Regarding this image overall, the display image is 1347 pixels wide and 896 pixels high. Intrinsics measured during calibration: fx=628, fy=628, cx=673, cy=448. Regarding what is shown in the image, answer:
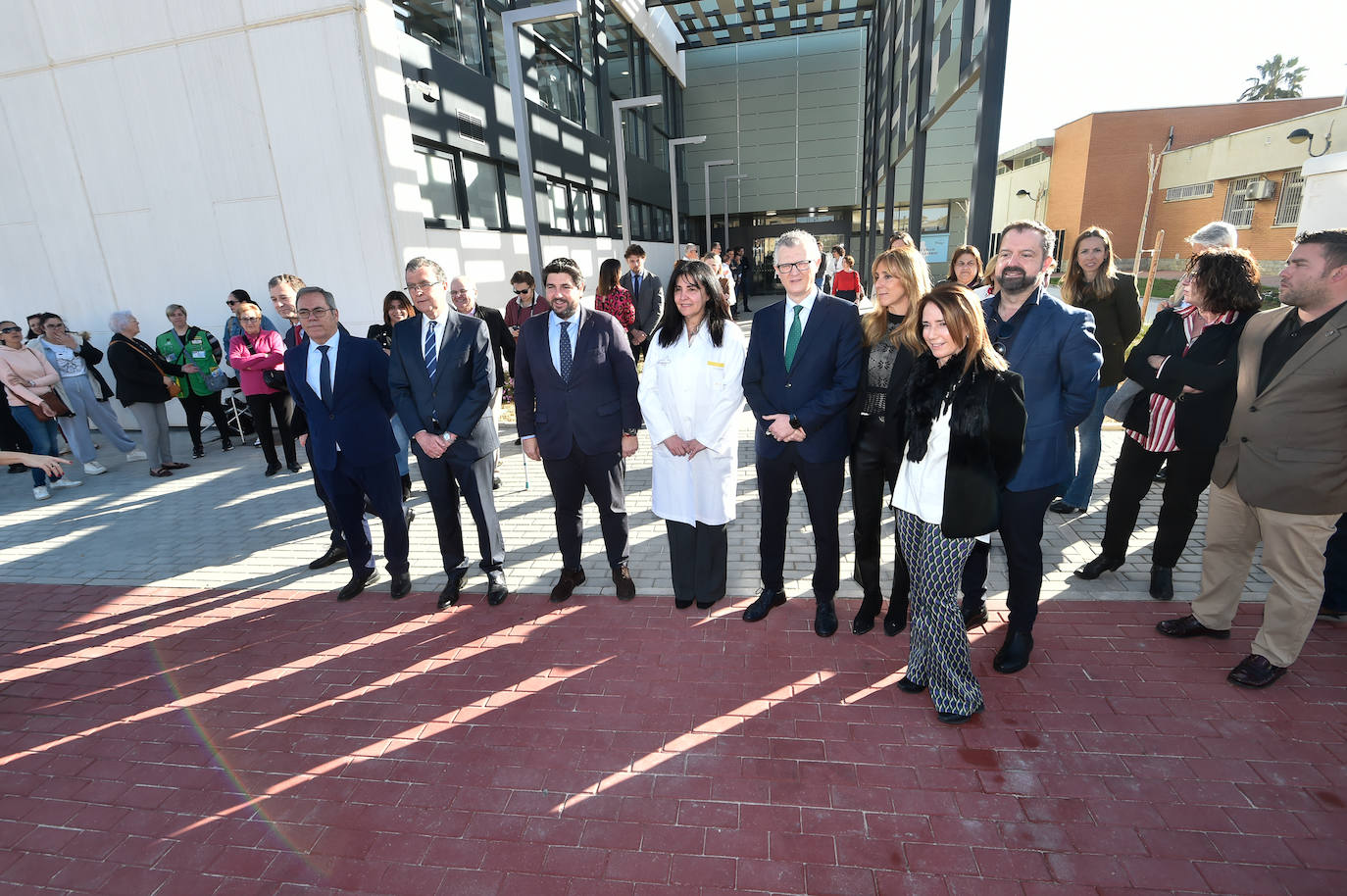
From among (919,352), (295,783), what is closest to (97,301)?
(295,783)

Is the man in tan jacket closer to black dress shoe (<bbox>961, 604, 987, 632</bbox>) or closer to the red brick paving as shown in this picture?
the red brick paving

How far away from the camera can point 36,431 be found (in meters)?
7.12

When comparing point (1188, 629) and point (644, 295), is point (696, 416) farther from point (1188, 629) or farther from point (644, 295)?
point (644, 295)

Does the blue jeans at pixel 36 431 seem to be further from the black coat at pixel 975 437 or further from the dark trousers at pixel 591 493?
the black coat at pixel 975 437

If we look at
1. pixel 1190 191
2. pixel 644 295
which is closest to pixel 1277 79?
pixel 1190 191

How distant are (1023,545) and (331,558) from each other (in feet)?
16.0

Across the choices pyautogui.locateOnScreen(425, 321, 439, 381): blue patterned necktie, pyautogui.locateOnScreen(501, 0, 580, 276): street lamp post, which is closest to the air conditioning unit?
pyautogui.locateOnScreen(501, 0, 580, 276): street lamp post

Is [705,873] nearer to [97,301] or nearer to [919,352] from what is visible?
[919,352]

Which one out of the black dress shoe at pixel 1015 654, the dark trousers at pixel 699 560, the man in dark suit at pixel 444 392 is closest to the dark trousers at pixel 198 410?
the man in dark suit at pixel 444 392

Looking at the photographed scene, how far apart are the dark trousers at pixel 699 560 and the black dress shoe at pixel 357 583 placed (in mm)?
2309

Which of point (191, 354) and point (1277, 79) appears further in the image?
point (1277, 79)

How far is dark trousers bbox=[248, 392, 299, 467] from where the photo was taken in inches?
282

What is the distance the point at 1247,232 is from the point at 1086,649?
3326 cm

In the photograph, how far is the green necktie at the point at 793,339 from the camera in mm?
3555
